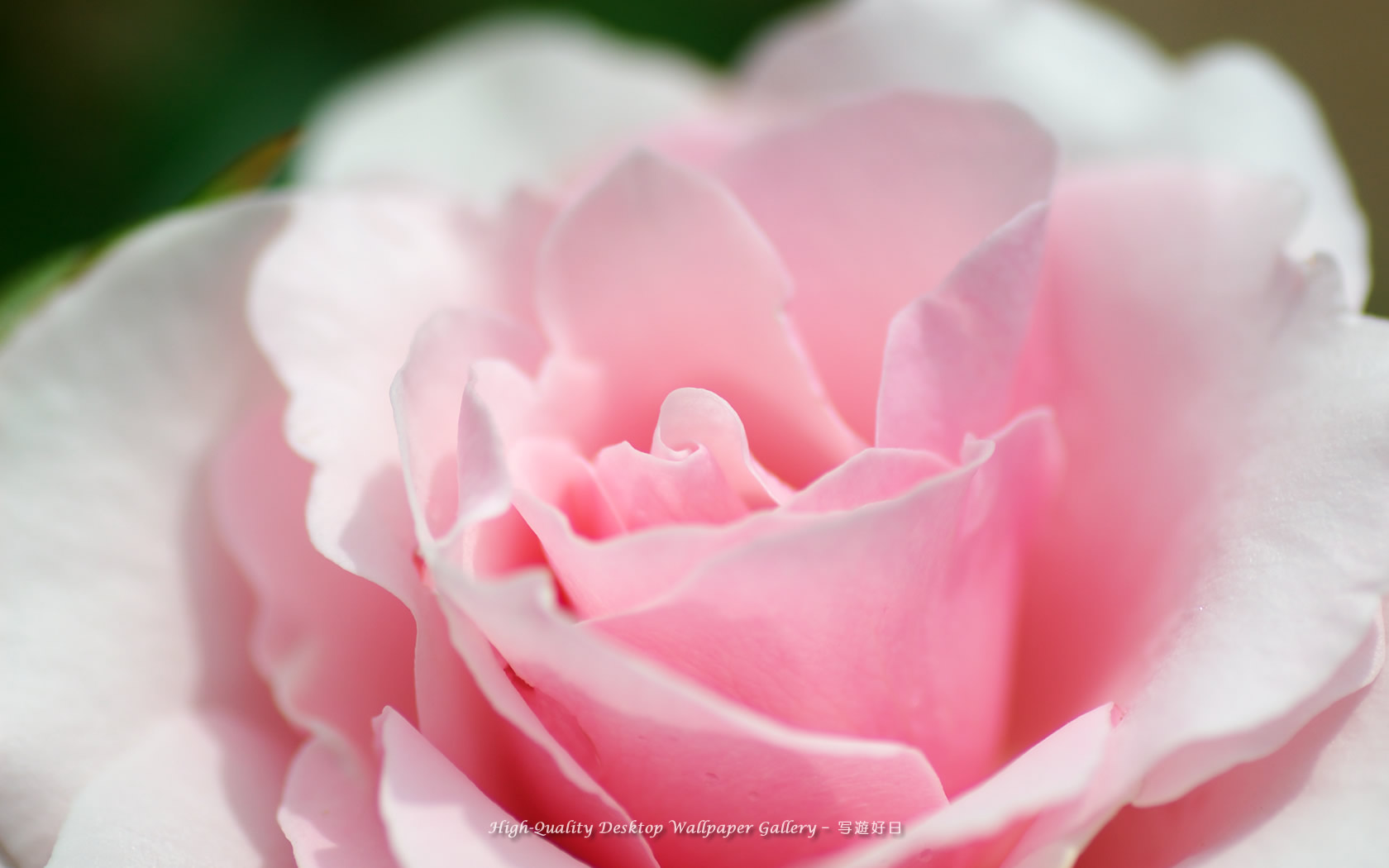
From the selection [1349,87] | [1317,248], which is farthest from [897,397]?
[1349,87]

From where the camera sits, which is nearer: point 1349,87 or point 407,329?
point 407,329

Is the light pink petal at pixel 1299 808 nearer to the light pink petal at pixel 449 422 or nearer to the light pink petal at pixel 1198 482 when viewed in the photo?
the light pink petal at pixel 1198 482

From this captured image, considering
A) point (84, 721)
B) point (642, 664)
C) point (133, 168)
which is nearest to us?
point (642, 664)

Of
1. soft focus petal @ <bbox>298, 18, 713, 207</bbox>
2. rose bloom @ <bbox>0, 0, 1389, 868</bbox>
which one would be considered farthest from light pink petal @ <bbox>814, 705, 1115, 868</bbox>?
soft focus petal @ <bbox>298, 18, 713, 207</bbox>

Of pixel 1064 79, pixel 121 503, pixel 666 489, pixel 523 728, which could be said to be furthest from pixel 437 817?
pixel 1064 79

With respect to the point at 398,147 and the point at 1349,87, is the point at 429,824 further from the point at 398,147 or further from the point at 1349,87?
the point at 1349,87

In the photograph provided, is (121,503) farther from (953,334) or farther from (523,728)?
(953,334)
